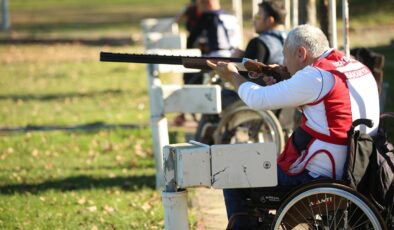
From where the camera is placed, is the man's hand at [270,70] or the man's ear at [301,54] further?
the man's hand at [270,70]

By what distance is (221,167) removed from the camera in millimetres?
5316

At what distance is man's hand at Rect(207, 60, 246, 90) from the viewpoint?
5660 mm

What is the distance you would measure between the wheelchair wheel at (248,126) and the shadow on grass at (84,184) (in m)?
0.90

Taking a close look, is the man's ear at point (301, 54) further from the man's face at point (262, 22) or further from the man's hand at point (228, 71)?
the man's face at point (262, 22)

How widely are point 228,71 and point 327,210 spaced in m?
1.07

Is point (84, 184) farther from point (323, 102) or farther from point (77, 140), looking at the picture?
point (323, 102)

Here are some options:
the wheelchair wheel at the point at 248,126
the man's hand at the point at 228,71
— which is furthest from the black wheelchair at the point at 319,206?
the wheelchair wheel at the point at 248,126

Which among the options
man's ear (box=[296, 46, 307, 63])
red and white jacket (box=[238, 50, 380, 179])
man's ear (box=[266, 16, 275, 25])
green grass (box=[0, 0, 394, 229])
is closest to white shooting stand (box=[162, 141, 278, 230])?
red and white jacket (box=[238, 50, 380, 179])

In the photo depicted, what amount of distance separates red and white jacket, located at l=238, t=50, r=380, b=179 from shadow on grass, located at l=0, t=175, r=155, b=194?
3.71 m

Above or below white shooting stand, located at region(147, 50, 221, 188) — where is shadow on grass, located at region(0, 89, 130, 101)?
below

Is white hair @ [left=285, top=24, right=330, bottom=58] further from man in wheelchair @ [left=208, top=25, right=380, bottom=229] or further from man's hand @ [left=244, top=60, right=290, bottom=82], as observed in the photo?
man's hand @ [left=244, top=60, right=290, bottom=82]

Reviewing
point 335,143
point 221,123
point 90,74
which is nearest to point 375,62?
point 221,123

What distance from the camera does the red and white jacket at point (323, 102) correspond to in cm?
542

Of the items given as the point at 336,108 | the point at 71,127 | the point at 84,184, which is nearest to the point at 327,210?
the point at 336,108
